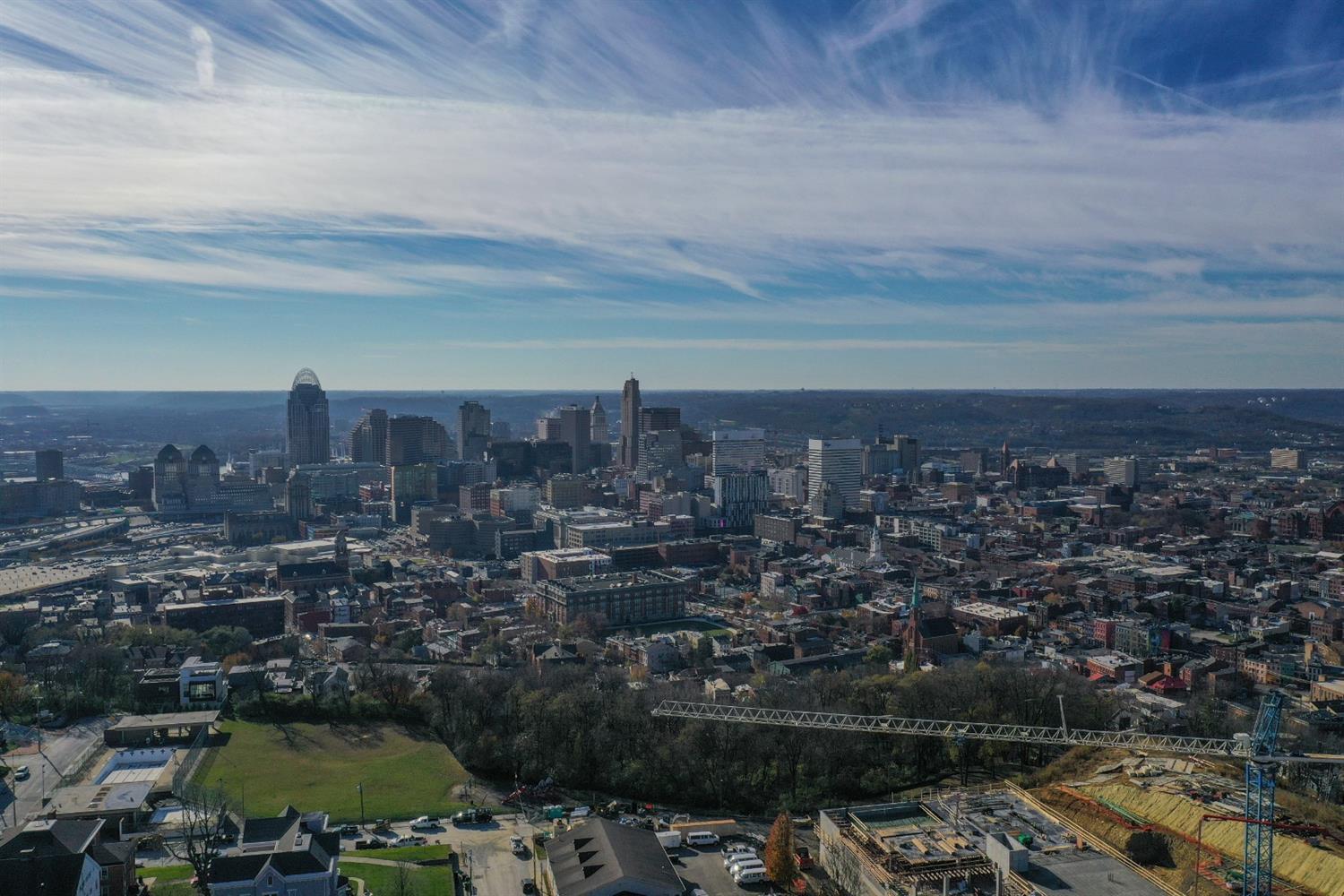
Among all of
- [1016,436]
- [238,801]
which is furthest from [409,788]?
[1016,436]

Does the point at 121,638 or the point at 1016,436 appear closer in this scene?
the point at 121,638

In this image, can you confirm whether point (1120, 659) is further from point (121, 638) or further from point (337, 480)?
point (337, 480)

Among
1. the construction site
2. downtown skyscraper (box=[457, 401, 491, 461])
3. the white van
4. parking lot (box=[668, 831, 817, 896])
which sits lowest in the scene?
parking lot (box=[668, 831, 817, 896])

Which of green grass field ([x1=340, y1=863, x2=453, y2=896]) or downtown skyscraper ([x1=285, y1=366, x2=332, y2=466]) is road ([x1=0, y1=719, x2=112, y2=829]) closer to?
green grass field ([x1=340, y1=863, x2=453, y2=896])

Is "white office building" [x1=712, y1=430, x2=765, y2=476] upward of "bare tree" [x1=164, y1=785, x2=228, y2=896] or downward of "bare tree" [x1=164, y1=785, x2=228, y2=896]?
upward

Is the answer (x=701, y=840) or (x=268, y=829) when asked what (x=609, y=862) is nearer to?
(x=701, y=840)

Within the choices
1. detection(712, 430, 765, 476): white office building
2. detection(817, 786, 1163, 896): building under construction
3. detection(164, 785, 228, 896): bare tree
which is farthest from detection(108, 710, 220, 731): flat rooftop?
detection(712, 430, 765, 476): white office building

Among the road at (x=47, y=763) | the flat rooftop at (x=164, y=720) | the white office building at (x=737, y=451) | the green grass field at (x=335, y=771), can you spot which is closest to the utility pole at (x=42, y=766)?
the road at (x=47, y=763)
